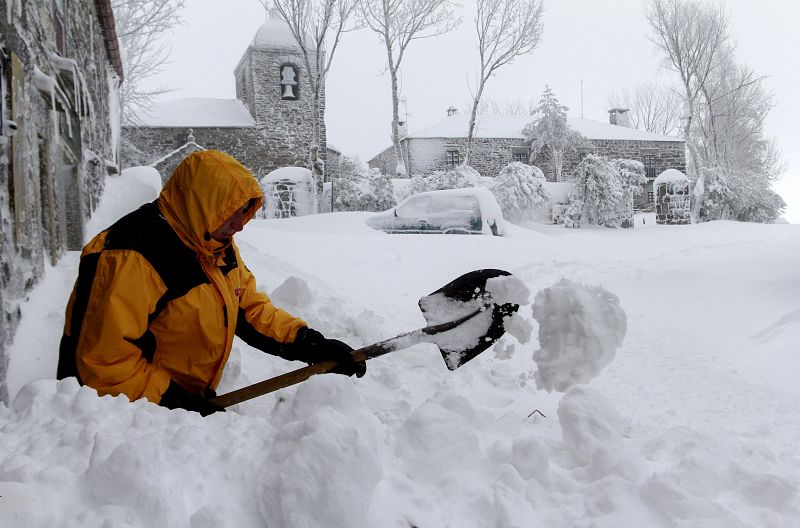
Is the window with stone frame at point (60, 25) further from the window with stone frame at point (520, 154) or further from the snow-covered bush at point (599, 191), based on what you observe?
the window with stone frame at point (520, 154)

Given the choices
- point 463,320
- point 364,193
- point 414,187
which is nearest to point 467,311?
point 463,320

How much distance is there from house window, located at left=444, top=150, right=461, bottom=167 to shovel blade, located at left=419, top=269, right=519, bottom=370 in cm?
2456

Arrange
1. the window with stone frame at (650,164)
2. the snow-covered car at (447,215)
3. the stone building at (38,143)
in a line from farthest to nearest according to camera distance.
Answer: the window with stone frame at (650,164), the snow-covered car at (447,215), the stone building at (38,143)

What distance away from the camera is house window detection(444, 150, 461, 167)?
2689 cm

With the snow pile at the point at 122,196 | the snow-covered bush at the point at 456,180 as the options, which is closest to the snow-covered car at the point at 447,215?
the snow pile at the point at 122,196

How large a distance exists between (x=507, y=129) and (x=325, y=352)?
27.4 m

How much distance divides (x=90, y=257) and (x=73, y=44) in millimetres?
5216

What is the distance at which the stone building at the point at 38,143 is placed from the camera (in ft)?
9.18

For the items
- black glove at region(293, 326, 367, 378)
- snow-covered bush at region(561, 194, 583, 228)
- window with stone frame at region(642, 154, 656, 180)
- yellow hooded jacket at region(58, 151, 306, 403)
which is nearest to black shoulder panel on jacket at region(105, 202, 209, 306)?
yellow hooded jacket at region(58, 151, 306, 403)

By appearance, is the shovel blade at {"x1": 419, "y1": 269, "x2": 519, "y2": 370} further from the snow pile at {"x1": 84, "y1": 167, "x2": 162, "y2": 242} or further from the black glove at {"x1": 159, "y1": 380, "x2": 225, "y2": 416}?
the snow pile at {"x1": 84, "y1": 167, "x2": 162, "y2": 242}

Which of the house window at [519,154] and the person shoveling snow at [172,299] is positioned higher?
the house window at [519,154]

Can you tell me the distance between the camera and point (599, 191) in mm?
18484

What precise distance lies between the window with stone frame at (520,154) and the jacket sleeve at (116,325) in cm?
2686

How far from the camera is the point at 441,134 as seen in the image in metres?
27.0
